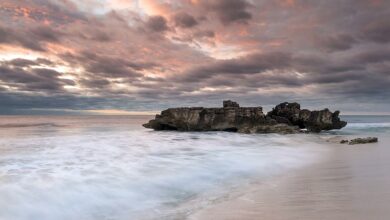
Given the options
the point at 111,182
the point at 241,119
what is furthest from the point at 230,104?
the point at 111,182

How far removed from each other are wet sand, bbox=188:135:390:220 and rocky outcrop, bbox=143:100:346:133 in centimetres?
2916

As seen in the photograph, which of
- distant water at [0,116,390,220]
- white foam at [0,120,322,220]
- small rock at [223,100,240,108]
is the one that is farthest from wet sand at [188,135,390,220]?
small rock at [223,100,240,108]

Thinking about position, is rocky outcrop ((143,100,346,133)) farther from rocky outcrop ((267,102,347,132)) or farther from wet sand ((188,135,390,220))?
wet sand ((188,135,390,220))

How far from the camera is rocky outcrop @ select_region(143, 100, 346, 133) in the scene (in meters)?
41.4

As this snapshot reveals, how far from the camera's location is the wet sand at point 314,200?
22.6ft

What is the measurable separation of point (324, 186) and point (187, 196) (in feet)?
14.5

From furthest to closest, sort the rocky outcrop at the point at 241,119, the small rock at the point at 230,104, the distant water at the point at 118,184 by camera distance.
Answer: the small rock at the point at 230,104
the rocky outcrop at the point at 241,119
the distant water at the point at 118,184

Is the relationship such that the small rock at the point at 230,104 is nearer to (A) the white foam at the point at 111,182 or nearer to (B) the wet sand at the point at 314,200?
(A) the white foam at the point at 111,182

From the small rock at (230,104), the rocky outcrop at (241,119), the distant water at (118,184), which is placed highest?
the small rock at (230,104)

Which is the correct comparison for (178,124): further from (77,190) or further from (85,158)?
(77,190)

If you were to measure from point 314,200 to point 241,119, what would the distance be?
3476cm

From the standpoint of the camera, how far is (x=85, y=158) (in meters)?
15.8

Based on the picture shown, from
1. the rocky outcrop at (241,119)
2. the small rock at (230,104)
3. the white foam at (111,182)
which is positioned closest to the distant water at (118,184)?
the white foam at (111,182)

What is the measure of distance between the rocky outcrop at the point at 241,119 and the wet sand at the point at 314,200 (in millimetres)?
29164
